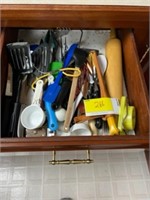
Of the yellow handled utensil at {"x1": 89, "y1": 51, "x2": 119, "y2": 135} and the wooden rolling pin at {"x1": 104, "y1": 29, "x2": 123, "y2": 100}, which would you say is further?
the wooden rolling pin at {"x1": 104, "y1": 29, "x2": 123, "y2": 100}

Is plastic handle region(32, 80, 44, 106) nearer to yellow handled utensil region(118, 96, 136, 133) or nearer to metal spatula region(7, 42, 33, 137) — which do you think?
metal spatula region(7, 42, 33, 137)

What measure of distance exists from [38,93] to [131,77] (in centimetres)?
29

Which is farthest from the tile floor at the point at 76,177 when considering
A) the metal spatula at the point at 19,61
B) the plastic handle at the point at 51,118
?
the metal spatula at the point at 19,61

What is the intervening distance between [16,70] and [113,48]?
1.10 feet

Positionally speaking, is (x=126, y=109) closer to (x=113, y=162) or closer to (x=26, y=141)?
(x=113, y=162)

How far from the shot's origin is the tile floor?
55 centimetres

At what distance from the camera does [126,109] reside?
1.91 feet

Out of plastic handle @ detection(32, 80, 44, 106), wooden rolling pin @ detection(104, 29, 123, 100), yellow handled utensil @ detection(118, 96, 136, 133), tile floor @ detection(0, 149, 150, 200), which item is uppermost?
wooden rolling pin @ detection(104, 29, 123, 100)

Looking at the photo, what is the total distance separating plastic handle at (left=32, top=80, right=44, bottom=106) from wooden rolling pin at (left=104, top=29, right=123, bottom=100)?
0.21 m

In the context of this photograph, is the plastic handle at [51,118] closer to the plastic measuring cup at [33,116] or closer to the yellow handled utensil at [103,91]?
the plastic measuring cup at [33,116]

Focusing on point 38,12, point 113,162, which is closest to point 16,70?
point 38,12

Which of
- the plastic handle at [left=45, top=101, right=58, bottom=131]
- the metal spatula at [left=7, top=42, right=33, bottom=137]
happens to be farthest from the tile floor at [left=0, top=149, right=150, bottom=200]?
the metal spatula at [left=7, top=42, right=33, bottom=137]

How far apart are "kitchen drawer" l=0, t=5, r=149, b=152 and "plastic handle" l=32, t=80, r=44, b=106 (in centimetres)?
10

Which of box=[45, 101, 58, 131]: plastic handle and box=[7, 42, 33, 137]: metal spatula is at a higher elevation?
box=[7, 42, 33, 137]: metal spatula
